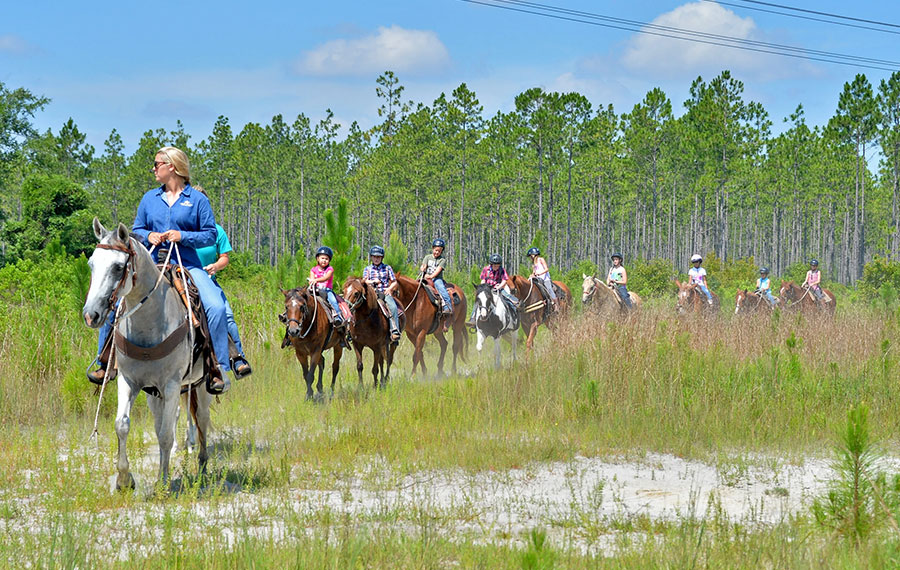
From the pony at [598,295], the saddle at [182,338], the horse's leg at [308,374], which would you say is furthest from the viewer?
the pony at [598,295]

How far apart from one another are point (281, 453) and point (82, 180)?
79.0 meters

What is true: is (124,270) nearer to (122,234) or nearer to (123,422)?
(122,234)

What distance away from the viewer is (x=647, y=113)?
69.7m

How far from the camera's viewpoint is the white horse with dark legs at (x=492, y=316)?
1547 centimetres

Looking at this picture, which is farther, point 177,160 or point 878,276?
point 878,276

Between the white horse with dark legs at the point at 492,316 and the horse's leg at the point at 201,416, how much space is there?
793cm

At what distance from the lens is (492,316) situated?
1570cm

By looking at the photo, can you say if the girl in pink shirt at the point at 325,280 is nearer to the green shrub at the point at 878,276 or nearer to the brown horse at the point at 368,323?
the brown horse at the point at 368,323

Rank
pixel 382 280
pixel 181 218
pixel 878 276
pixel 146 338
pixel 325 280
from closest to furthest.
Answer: pixel 146 338 → pixel 181 218 → pixel 325 280 → pixel 382 280 → pixel 878 276

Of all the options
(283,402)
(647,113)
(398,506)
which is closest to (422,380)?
(283,402)

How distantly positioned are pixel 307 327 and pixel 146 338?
545 cm

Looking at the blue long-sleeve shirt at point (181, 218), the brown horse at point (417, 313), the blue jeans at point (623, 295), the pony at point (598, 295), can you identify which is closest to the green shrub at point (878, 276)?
the blue jeans at point (623, 295)

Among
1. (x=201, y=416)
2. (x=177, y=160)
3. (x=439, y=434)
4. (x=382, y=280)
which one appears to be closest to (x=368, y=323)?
(x=382, y=280)

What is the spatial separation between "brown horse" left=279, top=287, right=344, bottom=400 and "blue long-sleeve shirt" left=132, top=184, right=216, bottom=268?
4244 mm
